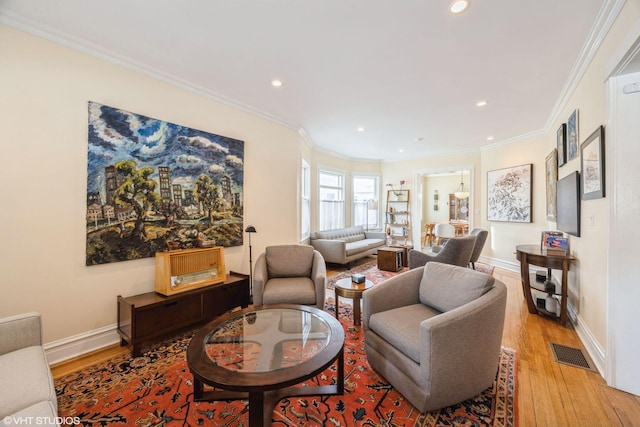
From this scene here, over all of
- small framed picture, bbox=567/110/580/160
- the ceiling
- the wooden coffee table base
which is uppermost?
the ceiling

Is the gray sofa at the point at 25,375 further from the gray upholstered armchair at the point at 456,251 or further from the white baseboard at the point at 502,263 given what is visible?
the white baseboard at the point at 502,263

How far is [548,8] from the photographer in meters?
1.88

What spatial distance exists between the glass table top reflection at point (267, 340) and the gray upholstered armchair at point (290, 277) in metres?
0.52

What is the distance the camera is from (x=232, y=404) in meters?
1.73

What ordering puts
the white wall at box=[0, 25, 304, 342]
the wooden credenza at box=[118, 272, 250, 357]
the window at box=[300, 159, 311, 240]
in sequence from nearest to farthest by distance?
1. the white wall at box=[0, 25, 304, 342]
2. the wooden credenza at box=[118, 272, 250, 357]
3. the window at box=[300, 159, 311, 240]

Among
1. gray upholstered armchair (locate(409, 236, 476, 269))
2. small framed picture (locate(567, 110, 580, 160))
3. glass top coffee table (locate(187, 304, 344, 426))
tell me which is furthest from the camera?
gray upholstered armchair (locate(409, 236, 476, 269))

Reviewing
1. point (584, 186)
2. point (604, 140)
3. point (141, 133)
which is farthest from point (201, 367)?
point (584, 186)

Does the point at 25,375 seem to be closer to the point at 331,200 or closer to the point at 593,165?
the point at 593,165

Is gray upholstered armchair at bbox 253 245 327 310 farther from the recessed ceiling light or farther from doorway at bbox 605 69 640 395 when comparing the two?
the recessed ceiling light

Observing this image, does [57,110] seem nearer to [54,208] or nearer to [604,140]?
Result: [54,208]

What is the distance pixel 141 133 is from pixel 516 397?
3921 millimetres

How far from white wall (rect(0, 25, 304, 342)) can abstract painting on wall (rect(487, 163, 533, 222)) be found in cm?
618

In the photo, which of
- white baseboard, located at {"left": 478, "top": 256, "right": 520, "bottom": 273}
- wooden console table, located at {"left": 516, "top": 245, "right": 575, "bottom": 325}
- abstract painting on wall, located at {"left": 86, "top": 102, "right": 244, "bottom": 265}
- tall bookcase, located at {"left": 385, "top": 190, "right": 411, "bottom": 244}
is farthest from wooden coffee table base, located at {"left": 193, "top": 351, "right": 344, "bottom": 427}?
tall bookcase, located at {"left": 385, "top": 190, "right": 411, "bottom": 244}

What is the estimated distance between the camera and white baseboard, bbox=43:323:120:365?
2198 mm
